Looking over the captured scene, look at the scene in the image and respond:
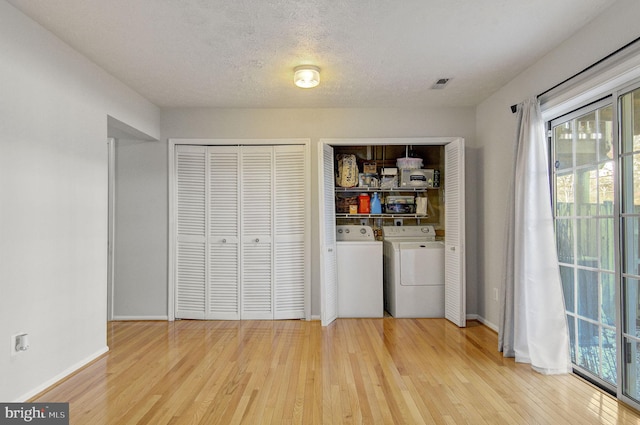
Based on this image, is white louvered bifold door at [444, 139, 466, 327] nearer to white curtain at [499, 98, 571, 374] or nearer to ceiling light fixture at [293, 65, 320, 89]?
white curtain at [499, 98, 571, 374]

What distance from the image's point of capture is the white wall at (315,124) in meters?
4.56

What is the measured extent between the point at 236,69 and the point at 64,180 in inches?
62.6

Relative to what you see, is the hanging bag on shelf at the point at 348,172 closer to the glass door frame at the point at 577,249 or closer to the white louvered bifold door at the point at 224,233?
the white louvered bifold door at the point at 224,233

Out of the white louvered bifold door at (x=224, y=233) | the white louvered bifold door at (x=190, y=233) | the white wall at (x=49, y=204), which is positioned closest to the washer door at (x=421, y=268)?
the white louvered bifold door at (x=224, y=233)

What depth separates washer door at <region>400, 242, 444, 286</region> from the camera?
4.56m

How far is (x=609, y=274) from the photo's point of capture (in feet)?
8.46

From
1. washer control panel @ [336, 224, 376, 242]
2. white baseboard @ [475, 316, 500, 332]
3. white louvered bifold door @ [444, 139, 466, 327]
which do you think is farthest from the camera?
washer control panel @ [336, 224, 376, 242]

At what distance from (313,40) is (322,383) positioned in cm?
241

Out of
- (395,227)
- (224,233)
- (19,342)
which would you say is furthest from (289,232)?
(19,342)

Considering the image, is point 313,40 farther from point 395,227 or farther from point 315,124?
point 395,227

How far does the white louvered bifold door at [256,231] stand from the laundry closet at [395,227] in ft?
2.26

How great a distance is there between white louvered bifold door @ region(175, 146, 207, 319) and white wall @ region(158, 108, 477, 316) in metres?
0.31

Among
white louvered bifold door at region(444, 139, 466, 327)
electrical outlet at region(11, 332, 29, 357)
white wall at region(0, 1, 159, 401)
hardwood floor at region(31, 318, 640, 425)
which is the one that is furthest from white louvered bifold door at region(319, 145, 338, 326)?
electrical outlet at region(11, 332, 29, 357)

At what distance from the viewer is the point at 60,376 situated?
2.82m
